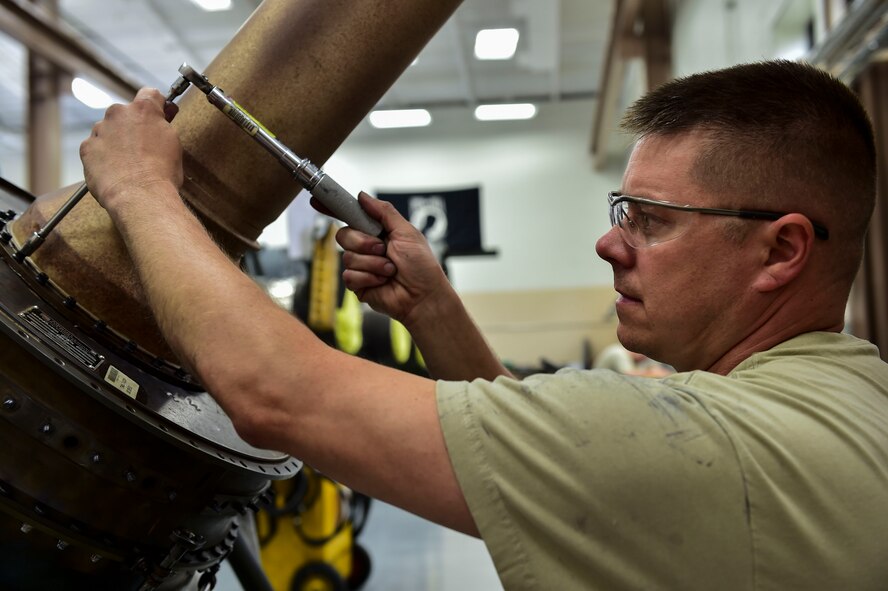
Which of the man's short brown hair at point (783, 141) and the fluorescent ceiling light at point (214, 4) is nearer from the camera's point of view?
the man's short brown hair at point (783, 141)

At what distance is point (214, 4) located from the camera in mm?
7090

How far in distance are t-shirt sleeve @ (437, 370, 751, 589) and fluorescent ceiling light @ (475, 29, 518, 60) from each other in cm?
763

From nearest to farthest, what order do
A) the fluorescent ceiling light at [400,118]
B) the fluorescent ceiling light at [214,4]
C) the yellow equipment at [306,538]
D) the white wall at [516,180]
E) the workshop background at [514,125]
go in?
the yellow equipment at [306,538] → the workshop background at [514,125] → the fluorescent ceiling light at [214,4] → the fluorescent ceiling light at [400,118] → the white wall at [516,180]

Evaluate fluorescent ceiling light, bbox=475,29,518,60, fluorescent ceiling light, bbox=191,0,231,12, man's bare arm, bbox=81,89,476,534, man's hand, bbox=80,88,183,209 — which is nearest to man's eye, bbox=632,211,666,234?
man's bare arm, bbox=81,89,476,534

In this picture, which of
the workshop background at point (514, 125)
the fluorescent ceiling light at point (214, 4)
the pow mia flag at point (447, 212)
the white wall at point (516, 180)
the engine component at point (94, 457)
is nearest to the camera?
the engine component at point (94, 457)

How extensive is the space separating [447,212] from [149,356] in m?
8.28

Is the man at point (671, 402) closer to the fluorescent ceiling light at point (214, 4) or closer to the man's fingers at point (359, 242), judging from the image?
the man's fingers at point (359, 242)

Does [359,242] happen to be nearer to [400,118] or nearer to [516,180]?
[400,118]

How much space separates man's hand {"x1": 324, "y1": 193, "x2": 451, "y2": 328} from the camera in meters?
0.97

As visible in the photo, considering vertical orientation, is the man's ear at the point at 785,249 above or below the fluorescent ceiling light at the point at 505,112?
below

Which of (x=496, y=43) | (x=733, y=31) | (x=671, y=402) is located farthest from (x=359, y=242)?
(x=496, y=43)

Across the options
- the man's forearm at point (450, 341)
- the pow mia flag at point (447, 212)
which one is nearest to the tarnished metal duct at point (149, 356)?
the man's forearm at point (450, 341)

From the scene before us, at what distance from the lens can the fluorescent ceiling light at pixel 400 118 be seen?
10.3 metres

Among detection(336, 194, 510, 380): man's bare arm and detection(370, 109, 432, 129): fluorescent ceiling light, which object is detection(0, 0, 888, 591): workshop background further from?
detection(336, 194, 510, 380): man's bare arm
